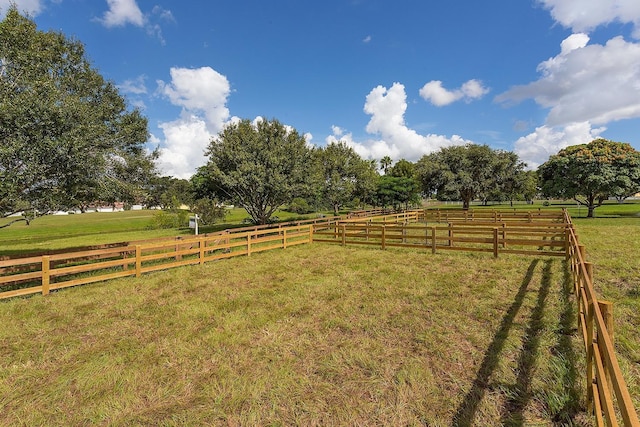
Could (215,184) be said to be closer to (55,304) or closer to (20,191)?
(20,191)

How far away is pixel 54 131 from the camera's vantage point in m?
8.91

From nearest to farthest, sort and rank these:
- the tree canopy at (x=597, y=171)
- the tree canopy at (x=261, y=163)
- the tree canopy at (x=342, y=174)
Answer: the tree canopy at (x=261, y=163) → the tree canopy at (x=597, y=171) → the tree canopy at (x=342, y=174)

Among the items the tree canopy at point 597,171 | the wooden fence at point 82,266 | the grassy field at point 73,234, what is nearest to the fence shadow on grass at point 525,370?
the wooden fence at point 82,266

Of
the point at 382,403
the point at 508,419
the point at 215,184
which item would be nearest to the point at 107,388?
the point at 382,403

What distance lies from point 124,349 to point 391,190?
130 ft

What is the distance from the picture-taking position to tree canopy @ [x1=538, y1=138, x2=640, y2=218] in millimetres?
26062

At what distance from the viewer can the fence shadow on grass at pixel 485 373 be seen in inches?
118

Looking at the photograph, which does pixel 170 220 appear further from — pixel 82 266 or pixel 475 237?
pixel 475 237

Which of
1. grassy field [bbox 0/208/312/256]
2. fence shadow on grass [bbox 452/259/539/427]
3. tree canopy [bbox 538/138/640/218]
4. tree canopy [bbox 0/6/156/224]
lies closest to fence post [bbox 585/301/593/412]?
fence shadow on grass [bbox 452/259/539/427]

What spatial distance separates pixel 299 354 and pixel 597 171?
3387cm

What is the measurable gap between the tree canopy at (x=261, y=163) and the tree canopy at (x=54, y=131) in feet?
22.3

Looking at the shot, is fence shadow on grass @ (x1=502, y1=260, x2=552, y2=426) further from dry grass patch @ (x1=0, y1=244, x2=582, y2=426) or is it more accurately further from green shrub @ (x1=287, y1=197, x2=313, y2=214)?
green shrub @ (x1=287, y1=197, x2=313, y2=214)

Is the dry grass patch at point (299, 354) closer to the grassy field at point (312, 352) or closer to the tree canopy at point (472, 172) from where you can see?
the grassy field at point (312, 352)

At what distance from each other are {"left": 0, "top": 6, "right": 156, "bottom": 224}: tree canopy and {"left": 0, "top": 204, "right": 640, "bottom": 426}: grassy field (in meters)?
4.10
